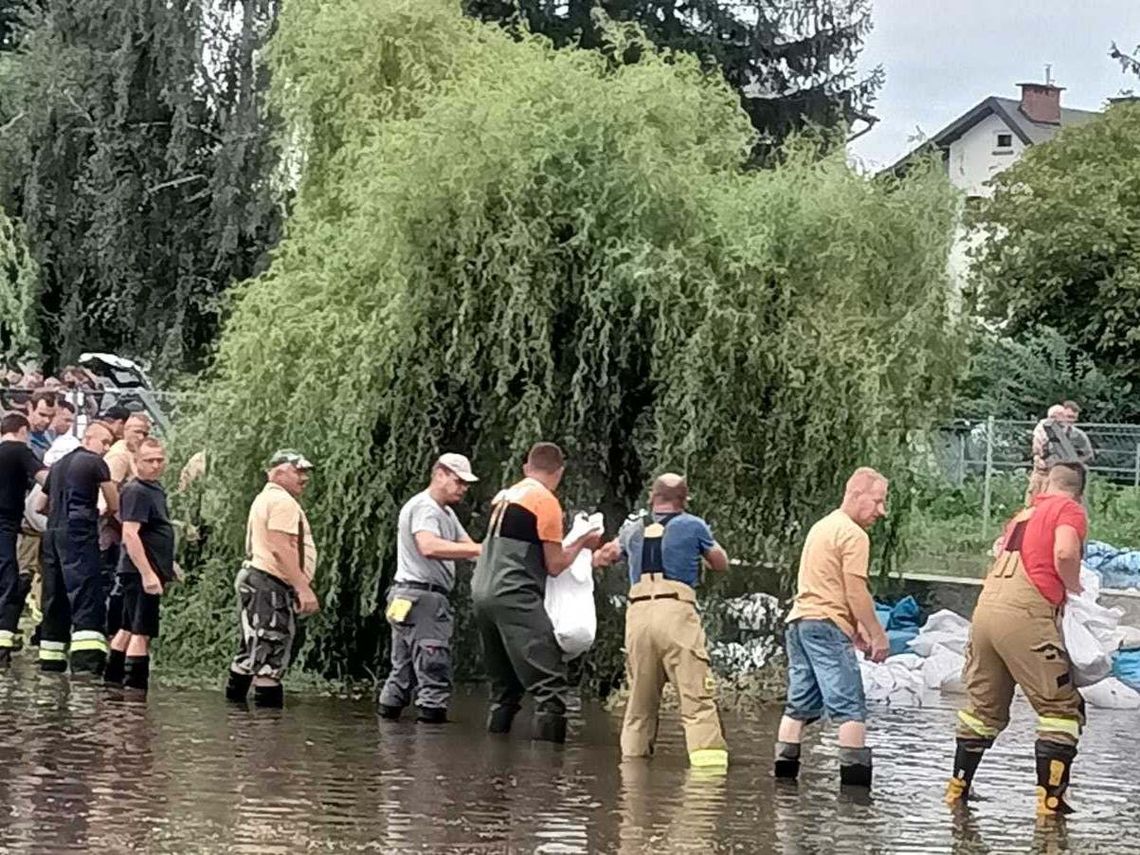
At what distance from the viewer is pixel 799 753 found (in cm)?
1205

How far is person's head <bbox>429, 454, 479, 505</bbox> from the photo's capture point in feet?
44.8

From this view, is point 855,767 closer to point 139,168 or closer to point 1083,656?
point 1083,656

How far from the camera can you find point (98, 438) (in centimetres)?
1545

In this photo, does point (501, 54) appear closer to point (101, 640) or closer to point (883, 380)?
point (883, 380)

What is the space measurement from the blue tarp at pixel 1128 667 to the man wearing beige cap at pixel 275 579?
760 centimetres

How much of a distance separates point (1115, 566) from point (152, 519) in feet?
35.0

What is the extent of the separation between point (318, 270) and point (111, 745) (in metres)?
4.91

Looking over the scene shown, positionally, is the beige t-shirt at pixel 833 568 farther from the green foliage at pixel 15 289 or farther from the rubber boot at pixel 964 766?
the green foliage at pixel 15 289

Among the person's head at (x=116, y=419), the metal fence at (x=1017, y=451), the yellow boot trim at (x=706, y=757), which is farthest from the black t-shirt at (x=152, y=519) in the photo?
the metal fence at (x=1017, y=451)

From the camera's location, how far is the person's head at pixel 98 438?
50.2 feet

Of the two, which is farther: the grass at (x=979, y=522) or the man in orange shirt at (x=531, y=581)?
the grass at (x=979, y=522)

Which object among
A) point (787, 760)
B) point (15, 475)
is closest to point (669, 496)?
point (787, 760)

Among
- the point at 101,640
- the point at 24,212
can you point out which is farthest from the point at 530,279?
the point at 24,212

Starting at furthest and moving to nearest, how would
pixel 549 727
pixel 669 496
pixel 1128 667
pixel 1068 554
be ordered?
pixel 1128 667
pixel 549 727
pixel 669 496
pixel 1068 554
